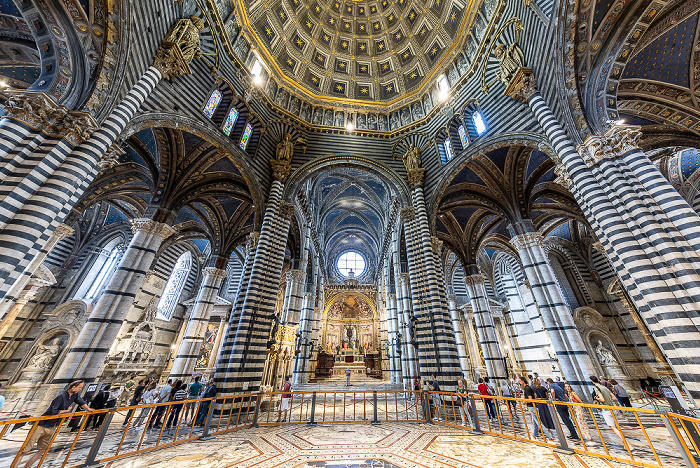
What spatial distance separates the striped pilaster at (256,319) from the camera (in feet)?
28.4

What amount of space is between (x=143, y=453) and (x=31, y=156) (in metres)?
6.43

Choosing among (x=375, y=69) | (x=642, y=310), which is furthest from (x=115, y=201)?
(x=642, y=310)

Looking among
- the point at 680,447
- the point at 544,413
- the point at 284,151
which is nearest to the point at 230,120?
the point at 284,151

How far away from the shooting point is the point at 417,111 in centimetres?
1532

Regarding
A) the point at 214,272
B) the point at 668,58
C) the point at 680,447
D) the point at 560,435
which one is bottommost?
the point at 560,435

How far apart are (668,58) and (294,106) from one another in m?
15.5

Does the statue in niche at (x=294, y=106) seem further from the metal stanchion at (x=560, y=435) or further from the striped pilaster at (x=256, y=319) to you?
the metal stanchion at (x=560, y=435)

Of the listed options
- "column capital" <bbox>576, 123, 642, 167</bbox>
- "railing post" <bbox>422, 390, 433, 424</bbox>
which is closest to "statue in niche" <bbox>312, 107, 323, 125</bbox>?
"column capital" <bbox>576, 123, 642, 167</bbox>

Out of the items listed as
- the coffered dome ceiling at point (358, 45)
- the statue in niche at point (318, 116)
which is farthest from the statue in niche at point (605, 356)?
the statue in niche at point (318, 116)

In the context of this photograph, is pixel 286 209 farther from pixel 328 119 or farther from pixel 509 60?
pixel 509 60

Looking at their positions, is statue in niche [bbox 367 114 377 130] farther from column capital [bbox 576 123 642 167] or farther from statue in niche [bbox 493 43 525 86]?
column capital [bbox 576 123 642 167]

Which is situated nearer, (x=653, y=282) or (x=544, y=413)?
(x=653, y=282)

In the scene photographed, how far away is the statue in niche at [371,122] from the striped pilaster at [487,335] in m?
11.4

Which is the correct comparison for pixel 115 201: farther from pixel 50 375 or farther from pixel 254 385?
pixel 254 385
